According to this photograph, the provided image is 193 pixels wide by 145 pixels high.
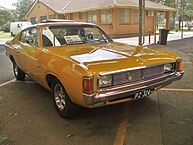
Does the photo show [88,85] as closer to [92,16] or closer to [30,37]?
[30,37]

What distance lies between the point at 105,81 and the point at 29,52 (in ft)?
7.53

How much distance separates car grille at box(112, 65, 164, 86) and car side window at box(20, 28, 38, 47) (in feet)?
7.01

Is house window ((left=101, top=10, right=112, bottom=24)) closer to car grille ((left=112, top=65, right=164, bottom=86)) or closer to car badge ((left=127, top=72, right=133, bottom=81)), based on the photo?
car grille ((left=112, top=65, right=164, bottom=86))

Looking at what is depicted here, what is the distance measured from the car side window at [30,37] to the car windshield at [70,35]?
272 millimetres

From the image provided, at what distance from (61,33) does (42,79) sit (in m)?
1.06

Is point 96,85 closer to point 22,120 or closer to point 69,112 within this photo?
point 69,112

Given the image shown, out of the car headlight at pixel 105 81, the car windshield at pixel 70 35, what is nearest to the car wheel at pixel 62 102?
the car headlight at pixel 105 81

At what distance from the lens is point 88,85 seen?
125 inches

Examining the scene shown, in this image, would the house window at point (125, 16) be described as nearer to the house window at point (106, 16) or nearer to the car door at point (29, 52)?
the house window at point (106, 16)

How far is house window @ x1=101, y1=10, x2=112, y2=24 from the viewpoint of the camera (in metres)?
22.7

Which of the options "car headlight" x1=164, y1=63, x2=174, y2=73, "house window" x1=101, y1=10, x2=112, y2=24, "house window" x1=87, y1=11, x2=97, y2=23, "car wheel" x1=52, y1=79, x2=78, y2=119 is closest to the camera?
"car wheel" x1=52, y1=79, x2=78, y2=119

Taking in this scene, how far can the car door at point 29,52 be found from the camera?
470cm

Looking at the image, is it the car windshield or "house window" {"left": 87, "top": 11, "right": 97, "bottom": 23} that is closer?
the car windshield

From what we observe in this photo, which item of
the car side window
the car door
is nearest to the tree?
the car side window
